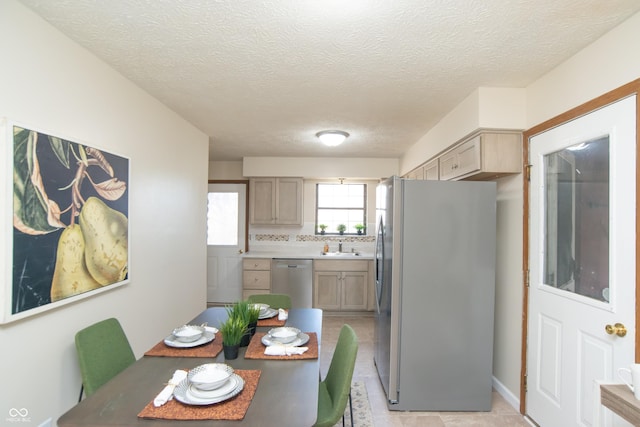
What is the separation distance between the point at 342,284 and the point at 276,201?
164 centimetres

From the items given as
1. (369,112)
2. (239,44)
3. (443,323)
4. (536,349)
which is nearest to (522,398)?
(536,349)

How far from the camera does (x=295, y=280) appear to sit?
478cm

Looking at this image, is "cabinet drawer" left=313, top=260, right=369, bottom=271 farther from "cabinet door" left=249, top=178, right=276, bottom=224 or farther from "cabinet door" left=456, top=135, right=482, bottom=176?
"cabinet door" left=456, top=135, right=482, bottom=176

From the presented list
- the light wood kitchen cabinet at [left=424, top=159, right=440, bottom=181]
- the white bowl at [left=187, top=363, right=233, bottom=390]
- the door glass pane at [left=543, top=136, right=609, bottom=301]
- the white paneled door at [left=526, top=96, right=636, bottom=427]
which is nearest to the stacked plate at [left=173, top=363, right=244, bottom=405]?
the white bowl at [left=187, top=363, right=233, bottom=390]

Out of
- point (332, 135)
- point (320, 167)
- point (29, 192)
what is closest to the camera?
point (29, 192)

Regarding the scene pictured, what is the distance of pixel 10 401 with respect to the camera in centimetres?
151

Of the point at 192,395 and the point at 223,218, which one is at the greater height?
the point at 223,218

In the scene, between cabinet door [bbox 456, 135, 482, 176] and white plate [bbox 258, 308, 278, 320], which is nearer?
white plate [bbox 258, 308, 278, 320]

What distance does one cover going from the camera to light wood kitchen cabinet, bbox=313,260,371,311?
4816mm

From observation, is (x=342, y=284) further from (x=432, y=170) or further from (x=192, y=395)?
(x=192, y=395)

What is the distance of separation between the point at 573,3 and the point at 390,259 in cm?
177

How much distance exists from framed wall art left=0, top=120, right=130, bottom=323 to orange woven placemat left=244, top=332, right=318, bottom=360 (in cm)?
104

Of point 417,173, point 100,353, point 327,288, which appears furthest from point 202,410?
point 327,288

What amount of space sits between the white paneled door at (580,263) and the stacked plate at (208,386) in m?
1.56
